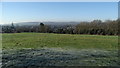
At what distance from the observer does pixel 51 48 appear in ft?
16.4

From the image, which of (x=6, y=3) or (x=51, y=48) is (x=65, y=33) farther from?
(x=6, y=3)

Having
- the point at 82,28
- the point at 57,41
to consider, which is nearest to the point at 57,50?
the point at 57,41

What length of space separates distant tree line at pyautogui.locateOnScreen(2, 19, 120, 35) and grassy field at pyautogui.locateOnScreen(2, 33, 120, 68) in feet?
0.53

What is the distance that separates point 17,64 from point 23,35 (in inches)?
94.5

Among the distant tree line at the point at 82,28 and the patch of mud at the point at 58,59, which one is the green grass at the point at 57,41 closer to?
the distant tree line at the point at 82,28

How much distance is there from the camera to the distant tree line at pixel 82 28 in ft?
19.2

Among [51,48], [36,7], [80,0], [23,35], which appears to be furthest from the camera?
[36,7]

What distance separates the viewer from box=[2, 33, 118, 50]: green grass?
205 inches

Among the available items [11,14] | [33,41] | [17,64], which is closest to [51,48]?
[33,41]

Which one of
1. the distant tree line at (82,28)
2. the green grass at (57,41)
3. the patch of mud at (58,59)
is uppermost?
the distant tree line at (82,28)

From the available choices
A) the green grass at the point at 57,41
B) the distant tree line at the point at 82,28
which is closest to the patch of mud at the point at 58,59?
the green grass at the point at 57,41

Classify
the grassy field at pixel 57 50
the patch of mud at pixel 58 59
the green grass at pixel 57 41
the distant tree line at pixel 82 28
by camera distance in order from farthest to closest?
the distant tree line at pixel 82 28
the green grass at pixel 57 41
the grassy field at pixel 57 50
the patch of mud at pixel 58 59

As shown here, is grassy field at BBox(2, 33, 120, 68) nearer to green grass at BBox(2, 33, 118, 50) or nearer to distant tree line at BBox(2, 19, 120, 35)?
green grass at BBox(2, 33, 118, 50)

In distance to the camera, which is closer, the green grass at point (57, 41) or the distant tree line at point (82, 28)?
the green grass at point (57, 41)
